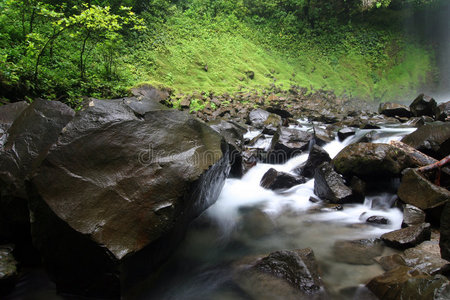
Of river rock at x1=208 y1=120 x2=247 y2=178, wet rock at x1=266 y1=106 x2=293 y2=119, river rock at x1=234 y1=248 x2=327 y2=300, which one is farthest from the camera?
wet rock at x1=266 y1=106 x2=293 y2=119

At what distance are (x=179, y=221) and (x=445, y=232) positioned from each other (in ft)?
9.61

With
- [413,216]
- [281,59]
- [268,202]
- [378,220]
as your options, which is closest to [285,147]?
[268,202]

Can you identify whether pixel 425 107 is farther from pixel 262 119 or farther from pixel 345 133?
pixel 262 119

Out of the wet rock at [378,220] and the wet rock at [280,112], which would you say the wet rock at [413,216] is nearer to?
the wet rock at [378,220]

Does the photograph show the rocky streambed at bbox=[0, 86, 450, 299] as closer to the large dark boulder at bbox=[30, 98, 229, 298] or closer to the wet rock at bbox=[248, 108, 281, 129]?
the large dark boulder at bbox=[30, 98, 229, 298]

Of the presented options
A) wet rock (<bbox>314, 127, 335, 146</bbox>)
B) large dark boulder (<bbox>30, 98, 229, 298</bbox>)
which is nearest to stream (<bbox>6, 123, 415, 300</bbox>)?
large dark boulder (<bbox>30, 98, 229, 298</bbox>)

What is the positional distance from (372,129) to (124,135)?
8.77 m

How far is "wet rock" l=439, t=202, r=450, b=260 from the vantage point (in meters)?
2.66

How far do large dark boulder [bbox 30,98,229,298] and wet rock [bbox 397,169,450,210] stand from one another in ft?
11.6

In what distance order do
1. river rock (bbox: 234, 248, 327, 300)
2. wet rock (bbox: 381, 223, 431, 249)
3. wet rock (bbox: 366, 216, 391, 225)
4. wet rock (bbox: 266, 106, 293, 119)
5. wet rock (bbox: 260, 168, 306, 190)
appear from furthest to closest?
wet rock (bbox: 266, 106, 293, 119) < wet rock (bbox: 260, 168, 306, 190) < wet rock (bbox: 366, 216, 391, 225) < wet rock (bbox: 381, 223, 431, 249) < river rock (bbox: 234, 248, 327, 300)

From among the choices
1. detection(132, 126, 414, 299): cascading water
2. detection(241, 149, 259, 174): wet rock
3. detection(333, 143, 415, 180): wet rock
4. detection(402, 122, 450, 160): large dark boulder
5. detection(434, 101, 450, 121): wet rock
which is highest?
detection(434, 101, 450, 121): wet rock

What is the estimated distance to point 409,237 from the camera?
363 cm

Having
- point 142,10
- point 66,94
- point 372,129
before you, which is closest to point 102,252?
point 66,94

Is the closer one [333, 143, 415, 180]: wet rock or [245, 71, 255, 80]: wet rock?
[333, 143, 415, 180]: wet rock
